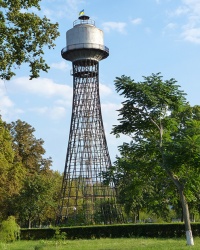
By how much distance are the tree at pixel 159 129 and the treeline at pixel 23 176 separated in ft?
55.9

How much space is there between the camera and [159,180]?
2269 cm

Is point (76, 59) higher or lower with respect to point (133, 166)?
higher

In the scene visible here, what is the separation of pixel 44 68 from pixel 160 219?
118 ft

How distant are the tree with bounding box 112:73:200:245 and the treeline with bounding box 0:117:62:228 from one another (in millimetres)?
17048

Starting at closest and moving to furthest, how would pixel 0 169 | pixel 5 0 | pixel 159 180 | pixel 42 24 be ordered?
pixel 5 0 < pixel 42 24 < pixel 159 180 < pixel 0 169

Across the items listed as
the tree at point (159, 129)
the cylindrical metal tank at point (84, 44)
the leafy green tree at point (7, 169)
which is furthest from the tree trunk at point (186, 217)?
the cylindrical metal tank at point (84, 44)

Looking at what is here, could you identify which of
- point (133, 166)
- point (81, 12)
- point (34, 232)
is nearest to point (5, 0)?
point (133, 166)

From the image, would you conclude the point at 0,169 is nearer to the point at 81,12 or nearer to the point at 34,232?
the point at 34,232

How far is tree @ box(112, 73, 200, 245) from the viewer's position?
1900 centimetres

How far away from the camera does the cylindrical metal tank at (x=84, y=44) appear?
42.0 metres

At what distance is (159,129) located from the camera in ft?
68.5

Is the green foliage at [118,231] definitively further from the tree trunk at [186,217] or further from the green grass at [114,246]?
the tree trunk at [186,217]

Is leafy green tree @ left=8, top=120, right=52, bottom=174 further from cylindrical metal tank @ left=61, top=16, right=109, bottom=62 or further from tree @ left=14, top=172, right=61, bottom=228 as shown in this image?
cylindrical metal tank @ left=61, top=16, right=109, bottom=62

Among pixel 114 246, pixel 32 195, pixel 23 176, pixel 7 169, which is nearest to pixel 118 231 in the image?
pixel 114 246
